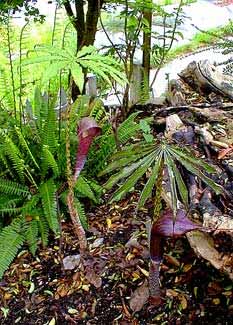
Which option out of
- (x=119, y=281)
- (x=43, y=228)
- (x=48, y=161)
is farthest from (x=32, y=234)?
(x=119, y=281)

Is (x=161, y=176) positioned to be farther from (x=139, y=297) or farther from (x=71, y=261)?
(x=71, y=261)

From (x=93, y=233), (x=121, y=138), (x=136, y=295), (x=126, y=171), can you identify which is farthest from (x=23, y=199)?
(x=126, y=171)

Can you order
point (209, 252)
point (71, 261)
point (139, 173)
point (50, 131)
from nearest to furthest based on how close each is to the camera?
point (139, 173)
point (209, 252)
point (71, 261)
point (50, 131)

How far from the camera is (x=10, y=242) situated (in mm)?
2002

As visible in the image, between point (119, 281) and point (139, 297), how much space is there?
0.12 meters

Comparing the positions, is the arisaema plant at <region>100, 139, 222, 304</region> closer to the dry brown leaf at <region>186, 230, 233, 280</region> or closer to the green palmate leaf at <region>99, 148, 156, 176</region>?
the green palmate leaf at <region>99, 148, 156, 176</region>

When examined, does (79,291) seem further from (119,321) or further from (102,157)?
(102,157)

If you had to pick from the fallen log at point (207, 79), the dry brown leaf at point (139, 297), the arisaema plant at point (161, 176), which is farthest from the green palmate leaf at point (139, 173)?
the fallen log at point (207, 79)

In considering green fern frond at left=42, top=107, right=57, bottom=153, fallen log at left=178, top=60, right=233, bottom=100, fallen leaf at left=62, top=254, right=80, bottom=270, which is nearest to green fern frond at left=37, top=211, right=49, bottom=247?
fallen leaf at left=62, top=254, right=80, bottom=270

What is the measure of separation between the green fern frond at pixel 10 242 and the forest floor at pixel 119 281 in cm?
10

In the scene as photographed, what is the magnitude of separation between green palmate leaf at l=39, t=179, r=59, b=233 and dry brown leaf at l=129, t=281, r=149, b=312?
0.44m

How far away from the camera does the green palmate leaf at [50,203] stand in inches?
79.7

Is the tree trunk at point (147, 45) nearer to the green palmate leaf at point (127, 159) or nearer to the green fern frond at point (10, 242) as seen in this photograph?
the green fern frond at point (10, 242)

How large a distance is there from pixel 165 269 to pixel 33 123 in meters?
1.09
